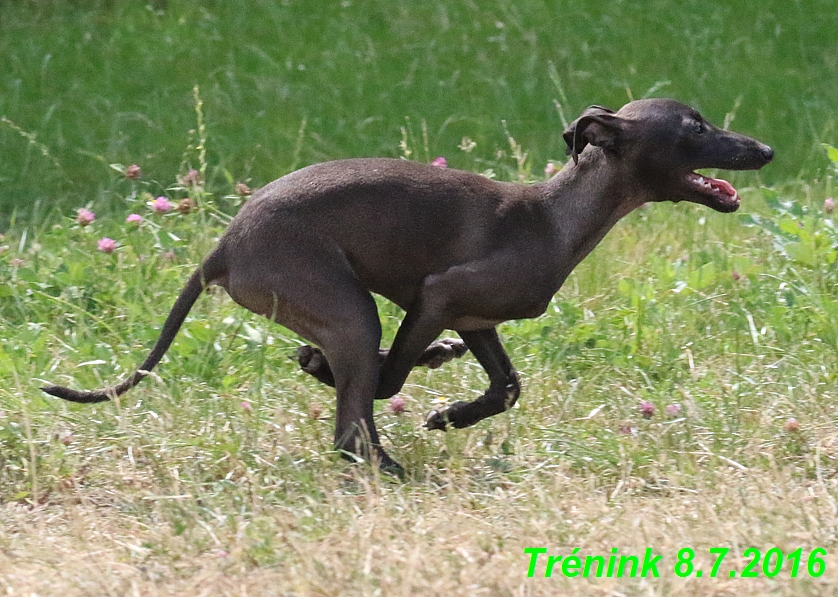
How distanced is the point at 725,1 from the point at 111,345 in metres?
6.73

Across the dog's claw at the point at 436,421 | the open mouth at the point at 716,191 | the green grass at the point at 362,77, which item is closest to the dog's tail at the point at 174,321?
the dog's claw at the point at 436,421

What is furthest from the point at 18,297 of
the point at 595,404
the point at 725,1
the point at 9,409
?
the point at 725,1

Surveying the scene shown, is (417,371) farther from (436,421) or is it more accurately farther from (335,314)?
(335,314)

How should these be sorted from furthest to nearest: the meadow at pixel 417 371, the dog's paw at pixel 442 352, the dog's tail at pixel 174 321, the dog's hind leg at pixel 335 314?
1. the dog's paw at pixel 442 352
2. the dog's tail at pixel 174 321
3. the dog's hind leg at pixel 335 314
4. the meadow at pixel 417 371

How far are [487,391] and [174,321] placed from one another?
3.68ft

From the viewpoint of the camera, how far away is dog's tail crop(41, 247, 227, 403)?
459 cm

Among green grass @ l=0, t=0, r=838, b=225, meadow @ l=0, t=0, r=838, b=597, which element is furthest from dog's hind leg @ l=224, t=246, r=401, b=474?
green grass @ l=0, t=0, r=838, b=225

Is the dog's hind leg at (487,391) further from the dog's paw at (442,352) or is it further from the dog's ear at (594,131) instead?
the dog's ear at (594,131)

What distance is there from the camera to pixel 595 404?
203 inches

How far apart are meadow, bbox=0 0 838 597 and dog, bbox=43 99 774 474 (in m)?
0.27

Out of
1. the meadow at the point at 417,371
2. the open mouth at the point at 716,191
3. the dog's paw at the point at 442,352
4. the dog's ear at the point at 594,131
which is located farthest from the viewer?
the dog's paw at the point at 442,352

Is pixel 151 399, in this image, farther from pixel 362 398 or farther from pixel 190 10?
pixel 190 10

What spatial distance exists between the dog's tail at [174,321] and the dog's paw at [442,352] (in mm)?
894

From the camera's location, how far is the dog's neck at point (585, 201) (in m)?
4.76
